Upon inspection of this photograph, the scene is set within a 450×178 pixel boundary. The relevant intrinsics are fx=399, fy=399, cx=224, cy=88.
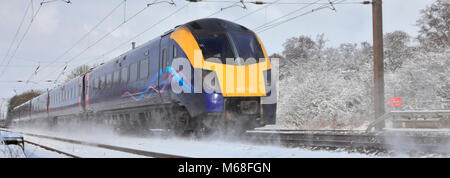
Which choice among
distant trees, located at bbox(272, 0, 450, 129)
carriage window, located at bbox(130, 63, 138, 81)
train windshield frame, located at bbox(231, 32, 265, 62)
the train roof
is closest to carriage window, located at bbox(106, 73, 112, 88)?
carriage window, located at bbox(130, 63, 138, 81)

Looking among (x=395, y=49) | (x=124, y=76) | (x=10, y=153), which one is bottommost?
(x=10, y=153)

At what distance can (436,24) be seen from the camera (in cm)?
Answer: 3003

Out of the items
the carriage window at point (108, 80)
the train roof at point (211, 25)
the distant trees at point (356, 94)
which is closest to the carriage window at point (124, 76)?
the carriage window at point (108, 80)

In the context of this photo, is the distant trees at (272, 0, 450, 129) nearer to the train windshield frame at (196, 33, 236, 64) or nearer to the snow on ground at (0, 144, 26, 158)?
the train windshield frame at (196, 33, 236, 64)

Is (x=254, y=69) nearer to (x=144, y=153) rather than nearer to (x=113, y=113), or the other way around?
(x=144, y=153)

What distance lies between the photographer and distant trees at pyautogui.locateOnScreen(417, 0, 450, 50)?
2918 cm

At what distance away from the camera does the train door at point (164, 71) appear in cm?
1009

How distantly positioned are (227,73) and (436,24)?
86.8 ft

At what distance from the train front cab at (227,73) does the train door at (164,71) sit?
1.47 ft

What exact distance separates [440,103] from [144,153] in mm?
17643

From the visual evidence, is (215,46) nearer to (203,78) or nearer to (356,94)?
(203,78)

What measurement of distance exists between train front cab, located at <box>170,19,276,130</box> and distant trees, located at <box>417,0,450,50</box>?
75.7 feet

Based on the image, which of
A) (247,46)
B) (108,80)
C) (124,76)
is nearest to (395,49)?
(108,80)

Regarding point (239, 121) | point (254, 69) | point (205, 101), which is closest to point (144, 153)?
point (205, 101)
